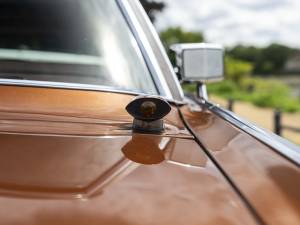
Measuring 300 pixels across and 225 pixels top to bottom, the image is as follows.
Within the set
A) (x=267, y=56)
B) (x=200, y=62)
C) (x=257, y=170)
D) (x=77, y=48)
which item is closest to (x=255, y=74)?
(x=267, y=56)

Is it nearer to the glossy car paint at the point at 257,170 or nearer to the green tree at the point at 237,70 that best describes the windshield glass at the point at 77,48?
the glossy car paint at the point at 257,170

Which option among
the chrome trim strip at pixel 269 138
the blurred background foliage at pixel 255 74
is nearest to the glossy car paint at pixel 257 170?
the chrome trim strip at pixel 269 138

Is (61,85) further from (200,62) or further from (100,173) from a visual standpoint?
(200,62)

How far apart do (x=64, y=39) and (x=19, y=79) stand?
415 mm

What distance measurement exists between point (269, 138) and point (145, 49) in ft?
2.44

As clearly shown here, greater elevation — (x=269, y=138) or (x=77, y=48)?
(x=77, y=48)

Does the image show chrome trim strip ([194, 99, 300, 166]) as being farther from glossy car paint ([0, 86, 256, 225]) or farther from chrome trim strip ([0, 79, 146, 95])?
chrome trim strip ([0, 79, 146, 95])

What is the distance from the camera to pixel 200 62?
2.75m

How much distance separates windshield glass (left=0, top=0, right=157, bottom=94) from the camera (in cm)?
224

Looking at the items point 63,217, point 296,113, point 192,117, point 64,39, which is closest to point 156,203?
point 63,217

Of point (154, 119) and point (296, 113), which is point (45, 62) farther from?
point (296, 113)

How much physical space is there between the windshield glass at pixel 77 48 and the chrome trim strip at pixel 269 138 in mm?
325

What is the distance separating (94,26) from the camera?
240 centimetres

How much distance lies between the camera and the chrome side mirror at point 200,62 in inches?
108
